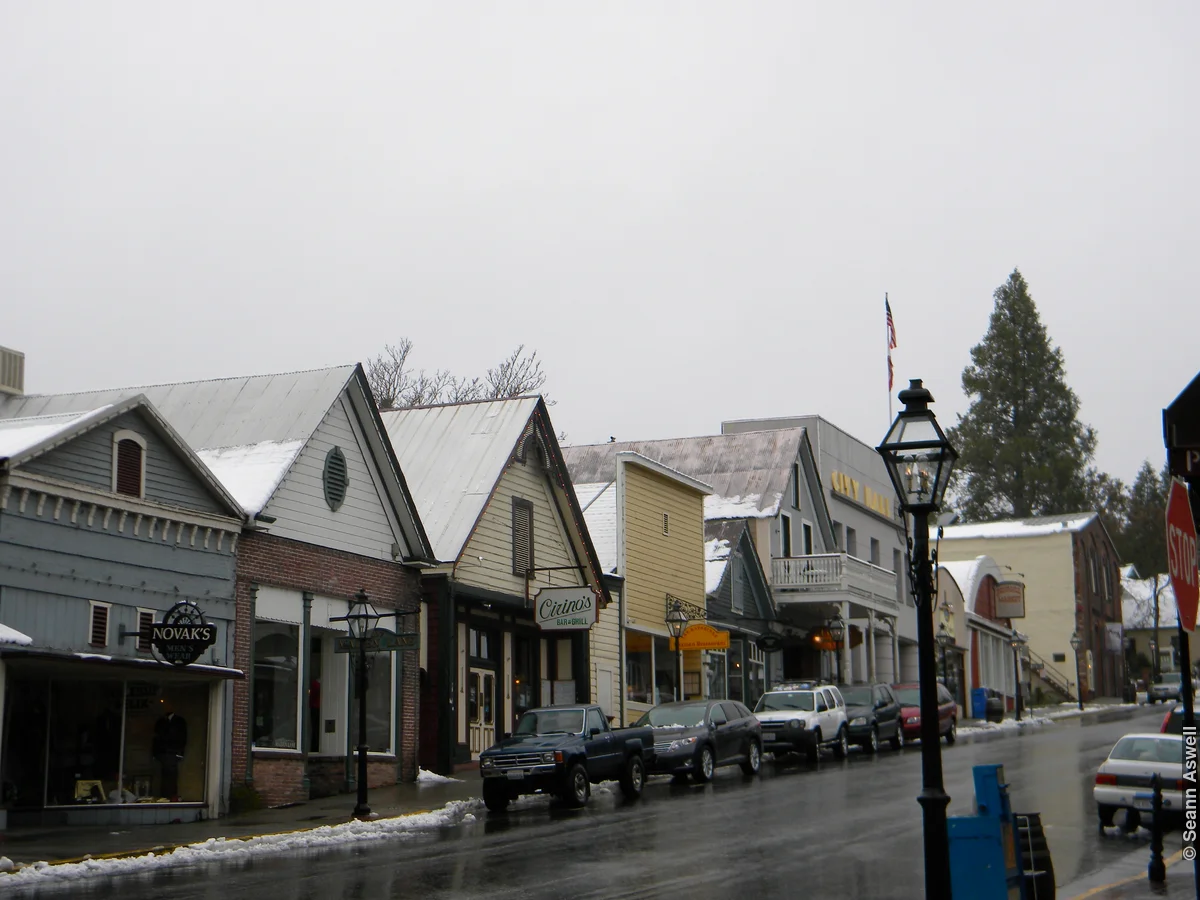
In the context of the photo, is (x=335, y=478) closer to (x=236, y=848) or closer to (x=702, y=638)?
(x=236, y=848)

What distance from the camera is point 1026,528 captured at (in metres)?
75.9

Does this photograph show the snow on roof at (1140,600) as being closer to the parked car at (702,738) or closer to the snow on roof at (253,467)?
the parked car at (702,738)

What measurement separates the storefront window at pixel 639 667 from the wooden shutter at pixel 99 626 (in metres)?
17.1

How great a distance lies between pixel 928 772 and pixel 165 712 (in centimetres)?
1505

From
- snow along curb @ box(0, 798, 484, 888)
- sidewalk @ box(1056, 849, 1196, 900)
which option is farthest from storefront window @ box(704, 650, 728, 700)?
sidewalk @ box(1056, 849, 1196, 900)

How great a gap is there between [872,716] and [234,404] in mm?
16802

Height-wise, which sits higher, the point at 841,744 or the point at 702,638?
the point at 702,638

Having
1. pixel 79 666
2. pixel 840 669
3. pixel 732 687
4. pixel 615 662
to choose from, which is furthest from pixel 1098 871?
pixel 840 669

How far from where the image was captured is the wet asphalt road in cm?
1367

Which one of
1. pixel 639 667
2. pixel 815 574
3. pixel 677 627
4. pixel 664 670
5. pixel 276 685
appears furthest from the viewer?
pixel 815 574

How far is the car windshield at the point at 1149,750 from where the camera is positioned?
18.8 m

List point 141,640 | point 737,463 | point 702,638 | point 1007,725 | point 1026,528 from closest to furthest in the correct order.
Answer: point 141,640
point 702,638
point 737,463
point 1007,725
point 1026,528

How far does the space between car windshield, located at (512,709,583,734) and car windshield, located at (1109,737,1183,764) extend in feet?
26.5

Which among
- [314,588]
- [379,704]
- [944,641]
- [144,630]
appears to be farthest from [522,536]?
[944,641]
